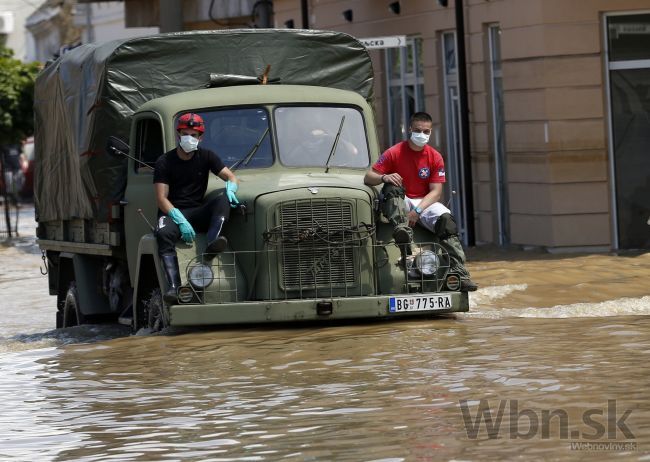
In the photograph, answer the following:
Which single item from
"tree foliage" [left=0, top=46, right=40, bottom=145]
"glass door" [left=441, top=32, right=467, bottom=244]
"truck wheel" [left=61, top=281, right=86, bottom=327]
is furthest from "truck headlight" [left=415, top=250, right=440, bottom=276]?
"tree foliage" [left=0, top=46, right=40, bottom=145]

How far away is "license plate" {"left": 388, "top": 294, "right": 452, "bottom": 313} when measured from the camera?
12641 mm

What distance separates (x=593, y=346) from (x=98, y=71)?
598 centimetres

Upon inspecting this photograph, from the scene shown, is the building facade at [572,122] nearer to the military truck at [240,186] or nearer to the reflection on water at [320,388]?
the military truck at [240,186]

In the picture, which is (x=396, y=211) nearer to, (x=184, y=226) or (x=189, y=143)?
(x=184, y=226)

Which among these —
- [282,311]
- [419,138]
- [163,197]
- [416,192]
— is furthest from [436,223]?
[163,197]

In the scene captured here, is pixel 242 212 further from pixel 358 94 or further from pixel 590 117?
pixel 590 117

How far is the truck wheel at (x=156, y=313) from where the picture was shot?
13.2 m

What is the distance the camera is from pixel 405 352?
11.6 meters

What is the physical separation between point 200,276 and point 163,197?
33.7 inches

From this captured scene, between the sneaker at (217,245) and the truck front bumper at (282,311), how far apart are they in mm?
421

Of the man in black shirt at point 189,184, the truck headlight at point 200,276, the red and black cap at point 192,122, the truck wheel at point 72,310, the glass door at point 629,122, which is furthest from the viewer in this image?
the glass door at point 629,122

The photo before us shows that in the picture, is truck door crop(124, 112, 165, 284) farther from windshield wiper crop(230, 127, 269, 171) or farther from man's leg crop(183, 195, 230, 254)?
man's leg crop(183, 195, 230, 254)

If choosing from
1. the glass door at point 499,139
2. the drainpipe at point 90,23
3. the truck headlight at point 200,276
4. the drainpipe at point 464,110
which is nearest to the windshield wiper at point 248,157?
the truck headlight at point 200,276

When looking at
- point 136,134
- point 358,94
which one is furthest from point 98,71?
point 358,94
